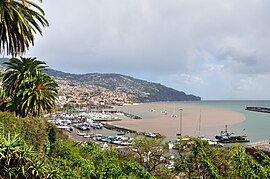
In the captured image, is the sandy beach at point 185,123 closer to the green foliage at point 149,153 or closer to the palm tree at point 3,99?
the palm tree at point 3,99

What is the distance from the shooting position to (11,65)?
19828mm

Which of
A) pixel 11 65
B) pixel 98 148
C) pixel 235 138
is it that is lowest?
pixel 235 138

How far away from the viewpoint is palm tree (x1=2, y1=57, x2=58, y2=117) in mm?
19219

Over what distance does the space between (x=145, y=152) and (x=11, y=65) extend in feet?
36.8

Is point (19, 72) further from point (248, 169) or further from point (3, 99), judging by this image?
point (248, 169)

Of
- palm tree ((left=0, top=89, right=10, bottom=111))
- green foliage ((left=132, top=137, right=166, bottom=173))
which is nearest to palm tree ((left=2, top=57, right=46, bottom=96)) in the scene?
palm tree ((left=0, top=89, right=10, bottom=111))

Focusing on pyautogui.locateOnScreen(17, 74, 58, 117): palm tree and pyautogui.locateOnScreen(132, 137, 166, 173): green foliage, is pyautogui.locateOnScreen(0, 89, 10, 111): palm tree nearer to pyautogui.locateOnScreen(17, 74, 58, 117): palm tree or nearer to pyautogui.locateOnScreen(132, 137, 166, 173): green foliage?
pyautogui.locateOnScreen(17, 74, 58, 117): palm tree

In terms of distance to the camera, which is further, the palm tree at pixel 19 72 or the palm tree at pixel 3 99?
the palm tree at pixel 3 99

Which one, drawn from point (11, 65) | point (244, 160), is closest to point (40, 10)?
point (244, 160)

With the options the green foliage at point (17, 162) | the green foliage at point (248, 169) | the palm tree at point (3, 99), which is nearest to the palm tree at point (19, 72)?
the palm tree at point (3, 99)

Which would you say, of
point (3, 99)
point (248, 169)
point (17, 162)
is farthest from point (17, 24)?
point (3, 99)

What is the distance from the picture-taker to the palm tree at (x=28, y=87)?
19.2 metres

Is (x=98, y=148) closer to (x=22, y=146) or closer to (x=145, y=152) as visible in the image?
(x=145, y=152)

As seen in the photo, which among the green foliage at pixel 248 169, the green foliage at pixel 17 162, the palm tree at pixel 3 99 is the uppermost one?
the palm tree at pixel 3 99
